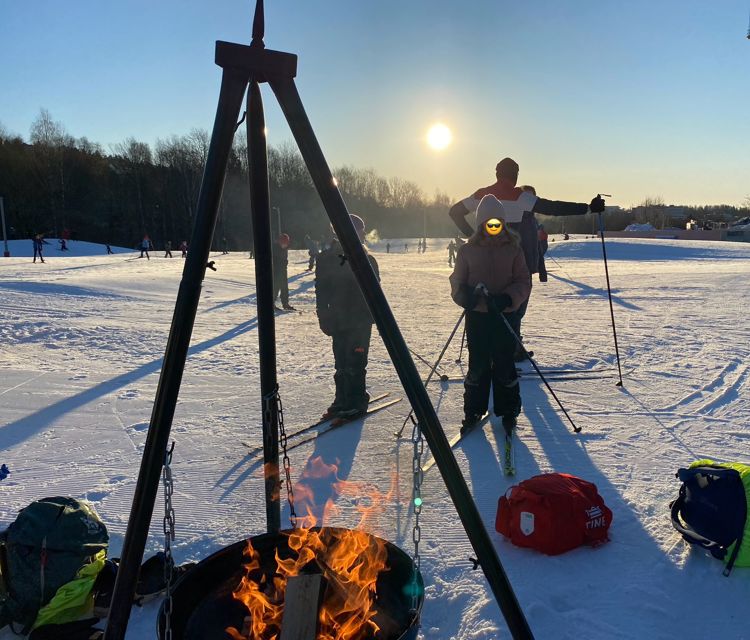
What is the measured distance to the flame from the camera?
1.92m

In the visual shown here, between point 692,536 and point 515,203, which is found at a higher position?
point 515,203

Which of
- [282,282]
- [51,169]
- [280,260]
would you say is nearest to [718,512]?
[280,260]

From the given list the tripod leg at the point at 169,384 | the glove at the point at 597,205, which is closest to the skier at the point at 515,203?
the glove at the point at 597,205

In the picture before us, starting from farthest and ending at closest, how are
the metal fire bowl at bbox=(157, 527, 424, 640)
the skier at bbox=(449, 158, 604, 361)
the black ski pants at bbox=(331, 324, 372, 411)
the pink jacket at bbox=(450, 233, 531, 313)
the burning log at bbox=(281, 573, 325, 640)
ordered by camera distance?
1. the skier at bbox=(449, 158, 604, 361)
2. the black ski pants at bbox=(331, 324, 372, 411)
3. the pink jacket at bbox=(450, 233, 531, 313)
4. the metal fire bowl at bbox=(157, 527, 424, 640)
5. the burning log at bbox=(281, 573, 325, 640)

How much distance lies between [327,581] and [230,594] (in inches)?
18.2

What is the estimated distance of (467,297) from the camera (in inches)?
167

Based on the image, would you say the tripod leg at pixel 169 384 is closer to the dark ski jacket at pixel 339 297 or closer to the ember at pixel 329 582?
the ember at pixel 329 582

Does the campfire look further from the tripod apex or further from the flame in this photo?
the tripod apex

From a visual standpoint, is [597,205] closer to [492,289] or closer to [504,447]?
[492,289]

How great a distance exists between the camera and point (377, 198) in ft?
298

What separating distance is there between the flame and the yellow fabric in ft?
2.35

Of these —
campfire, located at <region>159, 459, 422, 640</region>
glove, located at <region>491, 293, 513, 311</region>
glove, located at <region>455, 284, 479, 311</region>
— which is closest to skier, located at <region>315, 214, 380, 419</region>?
glove, located at <region>455, 284, 479, 311</region>

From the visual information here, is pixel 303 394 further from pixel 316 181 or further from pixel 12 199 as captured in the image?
Answer: pixel 12 199

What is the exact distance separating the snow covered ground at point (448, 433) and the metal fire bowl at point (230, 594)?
0.32 metres
